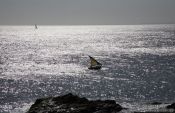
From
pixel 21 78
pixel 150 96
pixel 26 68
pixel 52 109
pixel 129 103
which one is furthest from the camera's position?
pixel 26 68

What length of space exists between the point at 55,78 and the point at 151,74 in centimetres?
3064

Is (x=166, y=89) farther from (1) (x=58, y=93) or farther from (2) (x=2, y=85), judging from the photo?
(2) (x=2, y=85)

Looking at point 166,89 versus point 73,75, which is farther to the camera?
point 73,75

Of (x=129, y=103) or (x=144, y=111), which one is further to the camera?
(x=129, y=103)

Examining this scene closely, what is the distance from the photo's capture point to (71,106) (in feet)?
177

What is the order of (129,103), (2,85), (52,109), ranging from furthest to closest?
1. (2,85)
2. (129,103)
3. (52,109)

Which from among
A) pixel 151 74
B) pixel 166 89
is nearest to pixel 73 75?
pixel 151 74

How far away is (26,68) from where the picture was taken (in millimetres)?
128250

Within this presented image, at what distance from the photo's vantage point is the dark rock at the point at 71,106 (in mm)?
51594

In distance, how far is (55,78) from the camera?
10331 cm

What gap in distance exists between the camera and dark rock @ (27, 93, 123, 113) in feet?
169

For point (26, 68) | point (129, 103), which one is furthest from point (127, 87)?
point (26, 68)

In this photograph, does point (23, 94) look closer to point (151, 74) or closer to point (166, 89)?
point (166, 89)

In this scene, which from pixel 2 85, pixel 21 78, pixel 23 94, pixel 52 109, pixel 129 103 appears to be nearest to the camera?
pixel 52 109
